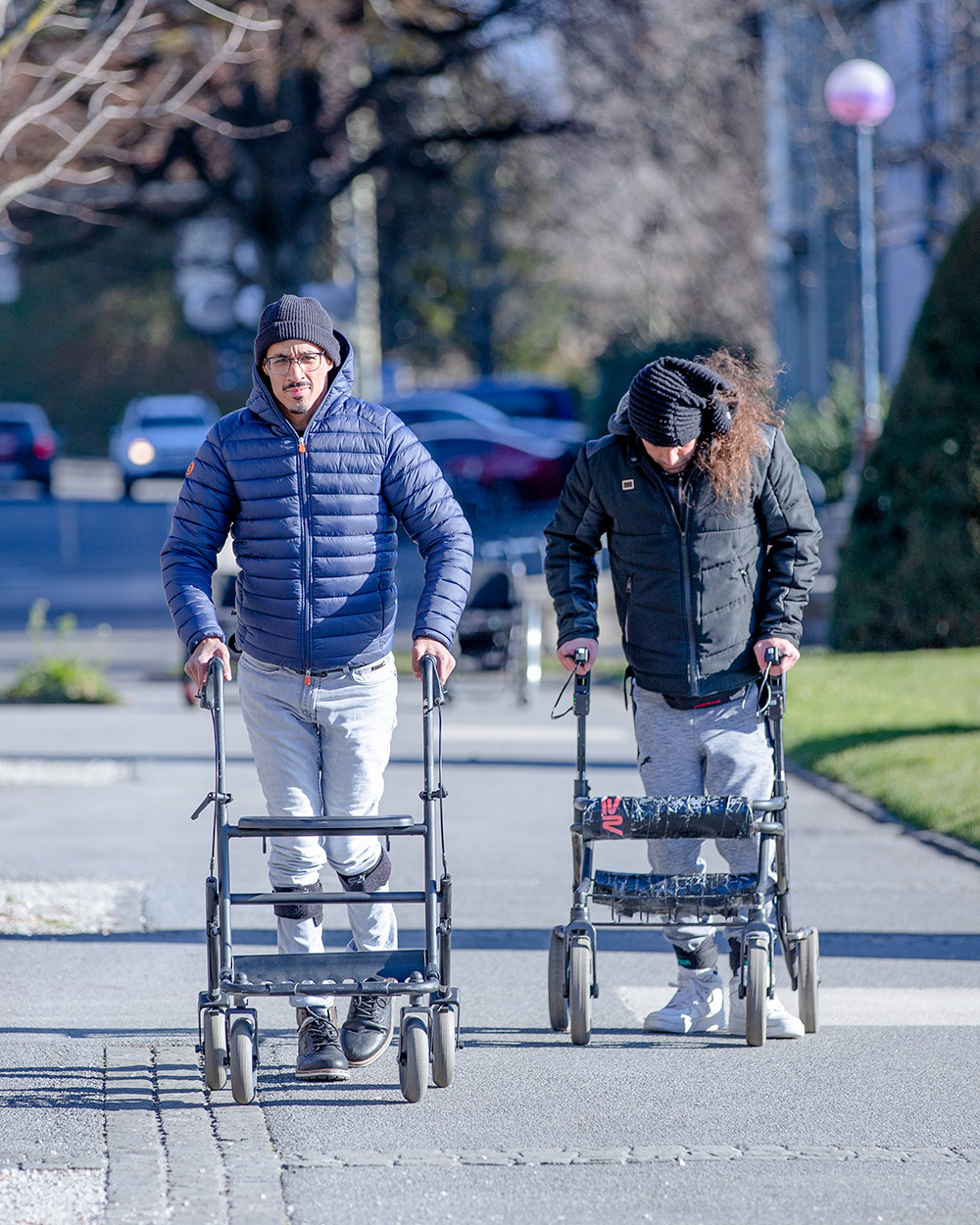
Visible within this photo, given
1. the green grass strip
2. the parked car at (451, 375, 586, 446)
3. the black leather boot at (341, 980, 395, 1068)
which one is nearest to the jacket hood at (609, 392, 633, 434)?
the black leather boot at (341, 980, 395, 1068)

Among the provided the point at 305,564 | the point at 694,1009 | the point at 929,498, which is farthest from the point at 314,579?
the point at 929,498

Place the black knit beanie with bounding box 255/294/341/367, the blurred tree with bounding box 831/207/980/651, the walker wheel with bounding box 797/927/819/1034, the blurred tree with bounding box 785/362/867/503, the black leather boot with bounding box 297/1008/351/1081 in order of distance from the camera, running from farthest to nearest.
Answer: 1. the blurred tree with bounding box 785/362/867/503
2. the blurred tree with bounding box 831/207/980/651
3. the walker wheel with bounding box 797/927/819/1034
4. the black leather boot with bounding box 297/1008/351/1081
5. the black knit beanie with bounding box 255/294/341/367

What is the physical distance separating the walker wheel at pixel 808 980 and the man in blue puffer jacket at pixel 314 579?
119cm

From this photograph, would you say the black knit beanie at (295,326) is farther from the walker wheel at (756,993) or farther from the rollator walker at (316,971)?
the walker wheel at (756,993)

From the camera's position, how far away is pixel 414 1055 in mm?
4414

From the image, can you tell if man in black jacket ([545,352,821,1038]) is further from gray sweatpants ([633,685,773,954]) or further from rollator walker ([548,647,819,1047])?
rollator walker ([548,647,819,1047])

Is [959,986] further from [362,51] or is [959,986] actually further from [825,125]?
[362,51]

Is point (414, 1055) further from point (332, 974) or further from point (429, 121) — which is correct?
point (429, 121)

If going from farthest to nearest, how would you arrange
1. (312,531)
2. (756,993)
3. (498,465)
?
(498,465), (756,993), (312,531)

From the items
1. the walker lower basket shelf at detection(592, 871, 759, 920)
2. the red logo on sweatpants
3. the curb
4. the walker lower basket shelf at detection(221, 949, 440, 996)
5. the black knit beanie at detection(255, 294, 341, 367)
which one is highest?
the black knit beanie at detection(255, 294, 341, 367)

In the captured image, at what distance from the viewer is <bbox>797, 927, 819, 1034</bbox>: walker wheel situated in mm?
5039

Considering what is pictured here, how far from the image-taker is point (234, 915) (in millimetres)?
6703

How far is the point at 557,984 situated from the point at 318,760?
981 millimetres

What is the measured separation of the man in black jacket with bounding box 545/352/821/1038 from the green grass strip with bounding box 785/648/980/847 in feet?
10.2
